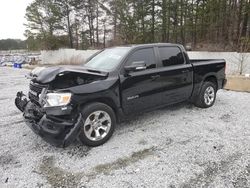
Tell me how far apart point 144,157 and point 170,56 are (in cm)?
244

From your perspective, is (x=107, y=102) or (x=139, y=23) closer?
(x=107, y=102)

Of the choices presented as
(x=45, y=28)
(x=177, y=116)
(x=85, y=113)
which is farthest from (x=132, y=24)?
(x=85, y=113)

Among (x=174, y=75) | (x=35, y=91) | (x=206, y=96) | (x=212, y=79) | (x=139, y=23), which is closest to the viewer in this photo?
(x=35, y=91)

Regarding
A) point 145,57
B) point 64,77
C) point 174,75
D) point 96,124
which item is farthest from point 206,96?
point 64,77

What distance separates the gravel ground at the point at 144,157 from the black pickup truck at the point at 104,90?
356 mm

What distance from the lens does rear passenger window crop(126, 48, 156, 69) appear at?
13.6ft

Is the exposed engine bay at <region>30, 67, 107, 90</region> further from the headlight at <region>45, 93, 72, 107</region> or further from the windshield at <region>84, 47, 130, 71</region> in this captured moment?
the windshield at <region>84, 47, 130, 71</region>

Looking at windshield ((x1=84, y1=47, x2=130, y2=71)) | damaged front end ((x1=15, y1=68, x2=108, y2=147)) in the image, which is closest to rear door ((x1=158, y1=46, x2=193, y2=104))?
windshield ((x1=84, y1=47, x2=130, y2=71))

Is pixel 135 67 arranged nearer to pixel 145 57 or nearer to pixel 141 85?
pixel 141 85

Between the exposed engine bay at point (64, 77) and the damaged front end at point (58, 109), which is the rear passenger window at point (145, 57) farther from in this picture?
the damaged front end at point (58, 109)

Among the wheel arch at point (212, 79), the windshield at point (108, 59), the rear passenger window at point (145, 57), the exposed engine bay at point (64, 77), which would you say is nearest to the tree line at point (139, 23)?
the wheel arch at point (212, 79)

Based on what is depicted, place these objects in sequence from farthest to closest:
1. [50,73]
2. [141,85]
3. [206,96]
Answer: [206,96] → [141,85] → [50,73]

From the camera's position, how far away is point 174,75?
4703 mm

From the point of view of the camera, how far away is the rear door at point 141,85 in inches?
157
